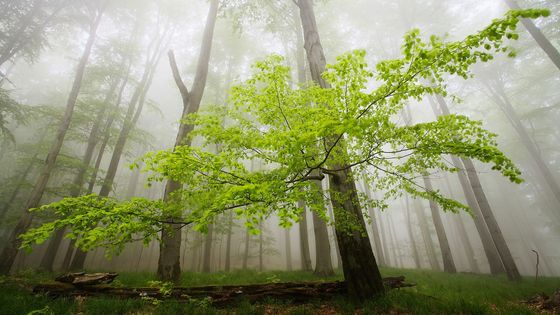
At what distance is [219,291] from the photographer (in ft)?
14.9

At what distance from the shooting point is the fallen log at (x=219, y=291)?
173 inches

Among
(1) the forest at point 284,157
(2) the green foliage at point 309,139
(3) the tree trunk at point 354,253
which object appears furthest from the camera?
(3) the tree trunk at point 354,253

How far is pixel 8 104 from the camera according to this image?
9375mm

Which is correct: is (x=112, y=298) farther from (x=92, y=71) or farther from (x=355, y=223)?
(x=92, y=71)

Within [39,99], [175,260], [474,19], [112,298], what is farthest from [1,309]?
[39,99]

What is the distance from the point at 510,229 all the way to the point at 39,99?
56.0 m

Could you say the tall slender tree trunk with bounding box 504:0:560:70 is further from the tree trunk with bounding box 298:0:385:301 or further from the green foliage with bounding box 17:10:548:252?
the tree trunk with bounding box 298:0:385:301

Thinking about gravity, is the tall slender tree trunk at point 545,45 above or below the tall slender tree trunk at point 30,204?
above

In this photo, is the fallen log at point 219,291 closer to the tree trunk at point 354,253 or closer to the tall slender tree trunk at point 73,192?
the tree trunk at point 354,253

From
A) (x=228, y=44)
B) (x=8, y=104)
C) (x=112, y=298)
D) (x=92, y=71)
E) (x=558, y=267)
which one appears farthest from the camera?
(x=558, y=267)

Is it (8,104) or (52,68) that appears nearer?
(8,104)

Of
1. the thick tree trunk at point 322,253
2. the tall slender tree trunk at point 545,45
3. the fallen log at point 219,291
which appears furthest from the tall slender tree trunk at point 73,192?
the tall slender tree trunk at point 545,45

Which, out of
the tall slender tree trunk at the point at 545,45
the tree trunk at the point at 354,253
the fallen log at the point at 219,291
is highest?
the tall slender tree trunk at the point at 545,45

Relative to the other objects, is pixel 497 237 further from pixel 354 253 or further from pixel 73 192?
pixel 73 192
